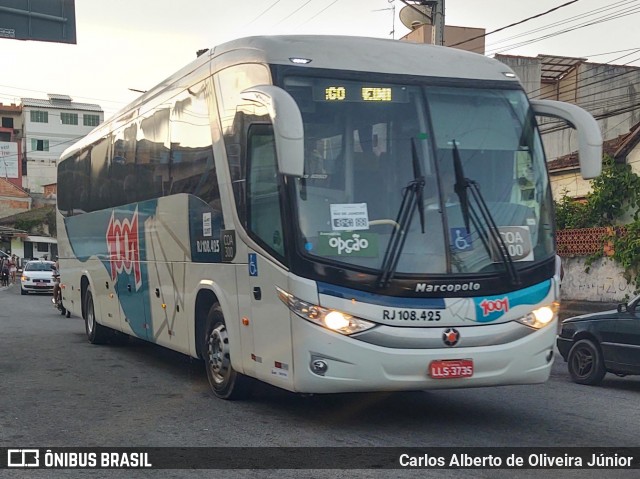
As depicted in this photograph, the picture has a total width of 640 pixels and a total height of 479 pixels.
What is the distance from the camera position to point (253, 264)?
792cm

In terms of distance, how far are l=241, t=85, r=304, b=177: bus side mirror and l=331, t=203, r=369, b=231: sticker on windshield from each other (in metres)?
0.61

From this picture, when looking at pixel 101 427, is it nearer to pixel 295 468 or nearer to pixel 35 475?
pixel 35 475

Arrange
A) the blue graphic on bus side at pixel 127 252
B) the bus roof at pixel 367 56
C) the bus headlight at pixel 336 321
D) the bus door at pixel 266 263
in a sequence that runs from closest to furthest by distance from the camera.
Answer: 1. the bus headlight at pixel 336 321
2. the bus door at pixel 266 263
3. the bus roof at pixel 367 56
4. the blue graphic on bus side at pixel 127 252

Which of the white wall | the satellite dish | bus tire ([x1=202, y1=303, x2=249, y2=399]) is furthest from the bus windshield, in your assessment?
the satellite dish

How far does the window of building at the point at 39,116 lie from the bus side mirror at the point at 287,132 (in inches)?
3536

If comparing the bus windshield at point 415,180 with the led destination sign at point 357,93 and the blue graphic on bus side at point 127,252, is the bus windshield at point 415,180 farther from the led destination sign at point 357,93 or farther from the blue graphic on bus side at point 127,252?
the blue graphic on bus side at point 127,252

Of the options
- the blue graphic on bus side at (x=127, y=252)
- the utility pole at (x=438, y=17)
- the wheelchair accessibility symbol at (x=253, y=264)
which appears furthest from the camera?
the utility pole at (x=438, y=17)

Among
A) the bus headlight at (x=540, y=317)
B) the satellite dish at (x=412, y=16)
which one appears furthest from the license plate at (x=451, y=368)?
the satellite dish at (x=412, y=16)

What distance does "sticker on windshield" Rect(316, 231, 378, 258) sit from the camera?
23.4 feet

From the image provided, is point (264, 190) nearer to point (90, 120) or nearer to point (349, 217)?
point (349, 217)

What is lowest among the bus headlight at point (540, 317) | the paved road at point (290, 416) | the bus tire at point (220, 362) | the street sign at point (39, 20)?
the paved road at point (290, 416)

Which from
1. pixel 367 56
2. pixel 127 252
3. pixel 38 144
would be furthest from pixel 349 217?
pixel 38 144

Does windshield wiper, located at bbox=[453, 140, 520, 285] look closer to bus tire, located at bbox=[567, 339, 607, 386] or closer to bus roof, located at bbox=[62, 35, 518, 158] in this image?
bus roof, located at bbox=[62, 35, 518, 158]

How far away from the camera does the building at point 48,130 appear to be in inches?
3570
